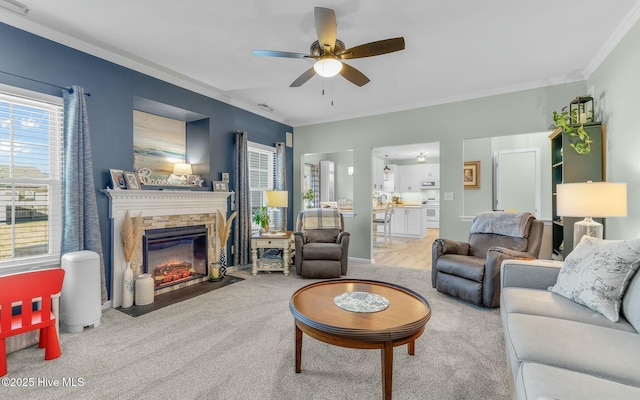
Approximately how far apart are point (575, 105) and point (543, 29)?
1293 millimetres

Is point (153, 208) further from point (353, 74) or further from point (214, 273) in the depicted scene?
point (353, 74)

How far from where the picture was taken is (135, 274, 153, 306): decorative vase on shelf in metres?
3.20

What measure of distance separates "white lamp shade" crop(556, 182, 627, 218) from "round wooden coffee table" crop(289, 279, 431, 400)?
171 centimetres

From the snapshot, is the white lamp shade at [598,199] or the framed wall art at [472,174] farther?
the framed wall art at [472,174]

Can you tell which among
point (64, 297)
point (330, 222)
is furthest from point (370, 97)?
point (64, 297)

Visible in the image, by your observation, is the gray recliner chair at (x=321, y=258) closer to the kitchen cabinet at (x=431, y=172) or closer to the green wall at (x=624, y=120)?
the green wall at (x=624, y=120)

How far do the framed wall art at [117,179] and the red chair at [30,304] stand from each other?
3.73 feet

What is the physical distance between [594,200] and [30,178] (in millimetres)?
4954

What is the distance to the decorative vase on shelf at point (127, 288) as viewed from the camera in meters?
3.13

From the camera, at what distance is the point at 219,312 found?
3.01m

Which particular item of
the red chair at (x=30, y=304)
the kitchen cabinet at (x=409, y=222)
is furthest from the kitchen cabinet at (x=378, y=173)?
the red chair at (x=30, y=304)

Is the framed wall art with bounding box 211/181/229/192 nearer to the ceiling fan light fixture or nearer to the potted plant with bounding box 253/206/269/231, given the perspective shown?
the potted plant with bounding box 253/206/269/231

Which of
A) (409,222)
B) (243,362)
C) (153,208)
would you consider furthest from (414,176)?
(243,362)

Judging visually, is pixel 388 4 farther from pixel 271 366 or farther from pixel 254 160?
pixel 254 160
